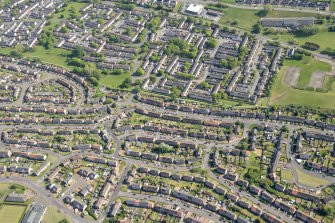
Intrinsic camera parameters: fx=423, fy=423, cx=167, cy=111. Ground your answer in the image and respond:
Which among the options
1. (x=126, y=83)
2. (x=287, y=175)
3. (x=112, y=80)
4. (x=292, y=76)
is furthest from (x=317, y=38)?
(x=112, y=80)

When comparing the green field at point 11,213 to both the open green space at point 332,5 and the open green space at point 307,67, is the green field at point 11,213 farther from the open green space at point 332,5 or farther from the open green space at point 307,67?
the open green space at point 332,5

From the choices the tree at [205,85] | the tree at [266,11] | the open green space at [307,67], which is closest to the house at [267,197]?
the tree at [205,85]

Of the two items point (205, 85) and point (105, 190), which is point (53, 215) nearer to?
point (105, 190)

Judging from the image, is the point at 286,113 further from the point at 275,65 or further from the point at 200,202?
the point at 200,202

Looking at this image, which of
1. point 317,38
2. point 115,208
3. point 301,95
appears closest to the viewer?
point 115,208

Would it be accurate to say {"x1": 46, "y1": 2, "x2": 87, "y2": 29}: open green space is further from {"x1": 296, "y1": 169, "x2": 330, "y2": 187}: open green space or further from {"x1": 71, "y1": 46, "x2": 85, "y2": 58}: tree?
{"x1": 296, "y1": 169, "x2": 330, "y2": 187}: open green space

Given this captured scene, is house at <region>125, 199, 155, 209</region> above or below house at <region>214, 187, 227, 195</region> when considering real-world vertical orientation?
below

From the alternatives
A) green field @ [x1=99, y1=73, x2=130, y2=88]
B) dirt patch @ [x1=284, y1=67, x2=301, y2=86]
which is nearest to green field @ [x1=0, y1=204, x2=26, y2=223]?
green field @ [x1=99, y1=73, x2=130, y2=88]
